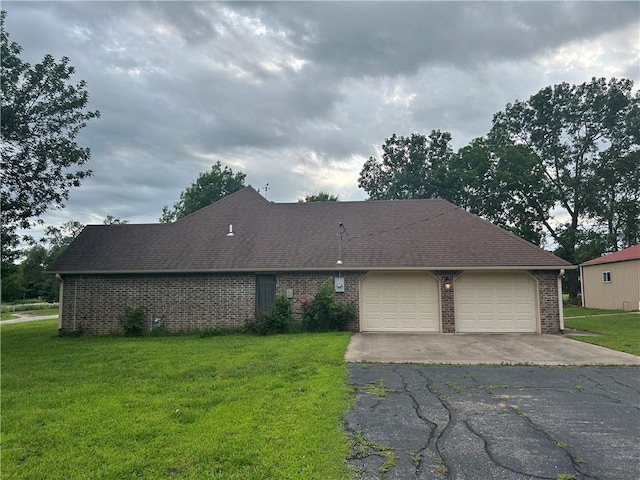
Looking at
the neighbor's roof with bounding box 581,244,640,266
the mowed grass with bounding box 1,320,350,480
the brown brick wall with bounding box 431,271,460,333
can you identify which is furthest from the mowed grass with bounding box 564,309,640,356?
the mowed grass with bounding box 1,320,350,480

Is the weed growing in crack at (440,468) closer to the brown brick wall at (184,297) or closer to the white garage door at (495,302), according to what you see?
the brown brick wall at (184,297)

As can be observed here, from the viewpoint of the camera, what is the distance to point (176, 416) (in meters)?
4.82

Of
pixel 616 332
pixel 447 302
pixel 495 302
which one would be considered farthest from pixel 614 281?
pixel 447 302

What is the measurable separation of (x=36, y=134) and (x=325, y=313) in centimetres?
1069

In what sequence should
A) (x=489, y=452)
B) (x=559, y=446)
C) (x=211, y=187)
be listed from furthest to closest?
(x=211, y=187)
(x=559, y=446)
(x=489, y=452)

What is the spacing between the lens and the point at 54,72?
42.4 ft

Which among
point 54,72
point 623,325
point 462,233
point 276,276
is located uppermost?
point 54,72

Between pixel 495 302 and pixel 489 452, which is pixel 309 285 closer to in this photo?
pixel 495 302

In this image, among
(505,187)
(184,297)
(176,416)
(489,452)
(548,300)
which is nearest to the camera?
(489,452)

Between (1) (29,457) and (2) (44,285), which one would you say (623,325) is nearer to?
(1) (29,457)

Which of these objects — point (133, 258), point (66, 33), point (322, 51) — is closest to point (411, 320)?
point (322, 51)

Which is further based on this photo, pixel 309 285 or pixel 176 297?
pixel 176 297

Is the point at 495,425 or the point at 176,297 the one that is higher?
the point at 176,297

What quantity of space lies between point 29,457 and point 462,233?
1443 cm
